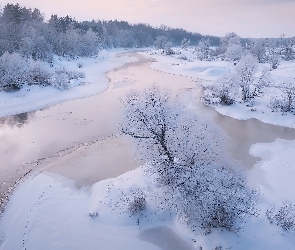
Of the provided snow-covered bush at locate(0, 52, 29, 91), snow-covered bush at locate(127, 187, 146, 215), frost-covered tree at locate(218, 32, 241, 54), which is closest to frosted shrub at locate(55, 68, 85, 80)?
snow-covered bush at locate(0, 52, 29, 91)

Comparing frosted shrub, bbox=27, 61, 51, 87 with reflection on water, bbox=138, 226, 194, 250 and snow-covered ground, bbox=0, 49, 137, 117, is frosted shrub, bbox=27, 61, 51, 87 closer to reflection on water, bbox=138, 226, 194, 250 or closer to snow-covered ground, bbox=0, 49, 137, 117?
snow-covered ground, bbox=0, 49, 137, 117

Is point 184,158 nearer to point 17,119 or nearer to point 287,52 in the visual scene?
point 17,119

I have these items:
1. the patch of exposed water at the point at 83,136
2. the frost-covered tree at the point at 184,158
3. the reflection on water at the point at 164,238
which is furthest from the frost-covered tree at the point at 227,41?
the reflection on water at the point at 164,238

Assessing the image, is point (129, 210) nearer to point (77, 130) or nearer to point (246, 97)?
point (77, 130)

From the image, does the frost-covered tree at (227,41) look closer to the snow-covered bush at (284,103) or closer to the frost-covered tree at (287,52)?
the frost-covered tree at (287,52)

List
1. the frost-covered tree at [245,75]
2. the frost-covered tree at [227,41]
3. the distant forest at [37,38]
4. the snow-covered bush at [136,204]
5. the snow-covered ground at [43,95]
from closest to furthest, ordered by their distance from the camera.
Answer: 1. the snow-covered bush at [136,204]
2. the snow-covered ground at [43,95]
3. the frost-covered tree at [245,75]
4. the distant forest at [37,38]
5. the frost-covered tree at [227,41]

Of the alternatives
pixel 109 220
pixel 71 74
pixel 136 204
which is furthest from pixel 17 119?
pixel 136 204
